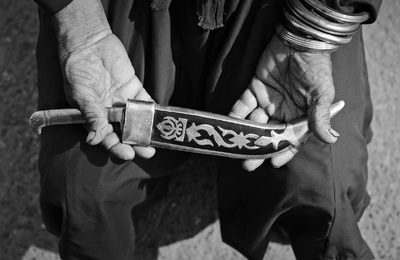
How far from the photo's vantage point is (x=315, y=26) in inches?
41.9

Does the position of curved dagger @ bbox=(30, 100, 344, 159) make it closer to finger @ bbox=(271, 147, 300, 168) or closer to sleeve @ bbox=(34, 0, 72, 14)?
finger @ bbox=(271, 147, 300, 168)

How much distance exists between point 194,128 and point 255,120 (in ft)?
0.44

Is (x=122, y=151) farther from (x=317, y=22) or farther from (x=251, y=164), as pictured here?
(x=317, y=22)

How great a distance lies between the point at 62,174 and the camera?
1198 mm

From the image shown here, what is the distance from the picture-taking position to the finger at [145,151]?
1.20 metres

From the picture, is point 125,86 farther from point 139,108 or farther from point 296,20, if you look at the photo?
point 296,20

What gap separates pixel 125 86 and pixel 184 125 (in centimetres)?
16

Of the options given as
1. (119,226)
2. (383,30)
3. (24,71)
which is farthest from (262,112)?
(24,71)

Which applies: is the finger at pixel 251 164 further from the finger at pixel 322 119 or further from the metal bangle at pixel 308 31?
the metal bangle at pixel 308 31

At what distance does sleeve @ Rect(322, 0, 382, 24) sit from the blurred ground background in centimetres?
65

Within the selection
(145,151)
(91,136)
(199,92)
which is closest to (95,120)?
(91,136)

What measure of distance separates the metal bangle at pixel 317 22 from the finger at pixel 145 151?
1.32ft

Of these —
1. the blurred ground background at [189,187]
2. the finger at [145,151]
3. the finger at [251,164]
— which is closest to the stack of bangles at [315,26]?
the finger at [251,164]

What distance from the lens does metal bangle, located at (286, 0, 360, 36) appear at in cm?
106
